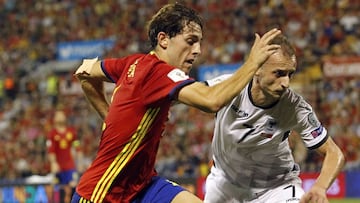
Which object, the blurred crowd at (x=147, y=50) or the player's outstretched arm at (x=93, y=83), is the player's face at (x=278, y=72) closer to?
the player's outstretched arm at (x=93, y=83)

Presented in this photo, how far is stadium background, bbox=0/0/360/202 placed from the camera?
17047 millimetres

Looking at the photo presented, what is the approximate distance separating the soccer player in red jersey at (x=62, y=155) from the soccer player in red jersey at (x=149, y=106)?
9568 mm

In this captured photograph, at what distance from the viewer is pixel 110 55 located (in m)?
23.9

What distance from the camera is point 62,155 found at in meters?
14.7

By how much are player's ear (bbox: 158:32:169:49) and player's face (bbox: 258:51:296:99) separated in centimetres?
95

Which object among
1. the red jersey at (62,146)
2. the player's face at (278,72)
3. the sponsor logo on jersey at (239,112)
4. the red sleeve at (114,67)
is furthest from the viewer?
the red jersey at (62,146)

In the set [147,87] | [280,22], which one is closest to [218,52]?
[280,22]

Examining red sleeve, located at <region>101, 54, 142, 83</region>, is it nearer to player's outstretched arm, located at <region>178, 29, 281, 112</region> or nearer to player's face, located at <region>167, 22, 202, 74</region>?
player's face, located at <region>167, 22, 202, 74</region>

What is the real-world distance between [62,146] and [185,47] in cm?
1004

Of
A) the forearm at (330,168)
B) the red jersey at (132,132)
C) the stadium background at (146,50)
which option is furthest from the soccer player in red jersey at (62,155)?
the red jersey at (132,132)

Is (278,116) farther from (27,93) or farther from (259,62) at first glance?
(27,93)

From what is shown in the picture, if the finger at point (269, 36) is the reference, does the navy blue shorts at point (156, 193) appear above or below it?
below

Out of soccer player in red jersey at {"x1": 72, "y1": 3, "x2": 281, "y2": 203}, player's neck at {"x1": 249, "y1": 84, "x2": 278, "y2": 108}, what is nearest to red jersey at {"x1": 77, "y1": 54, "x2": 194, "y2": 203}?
soccer player in red jersey at {"x1": 72, "y1": 3, "x2": 281, "y2": 203}

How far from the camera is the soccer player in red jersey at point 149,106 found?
4.64 meters
